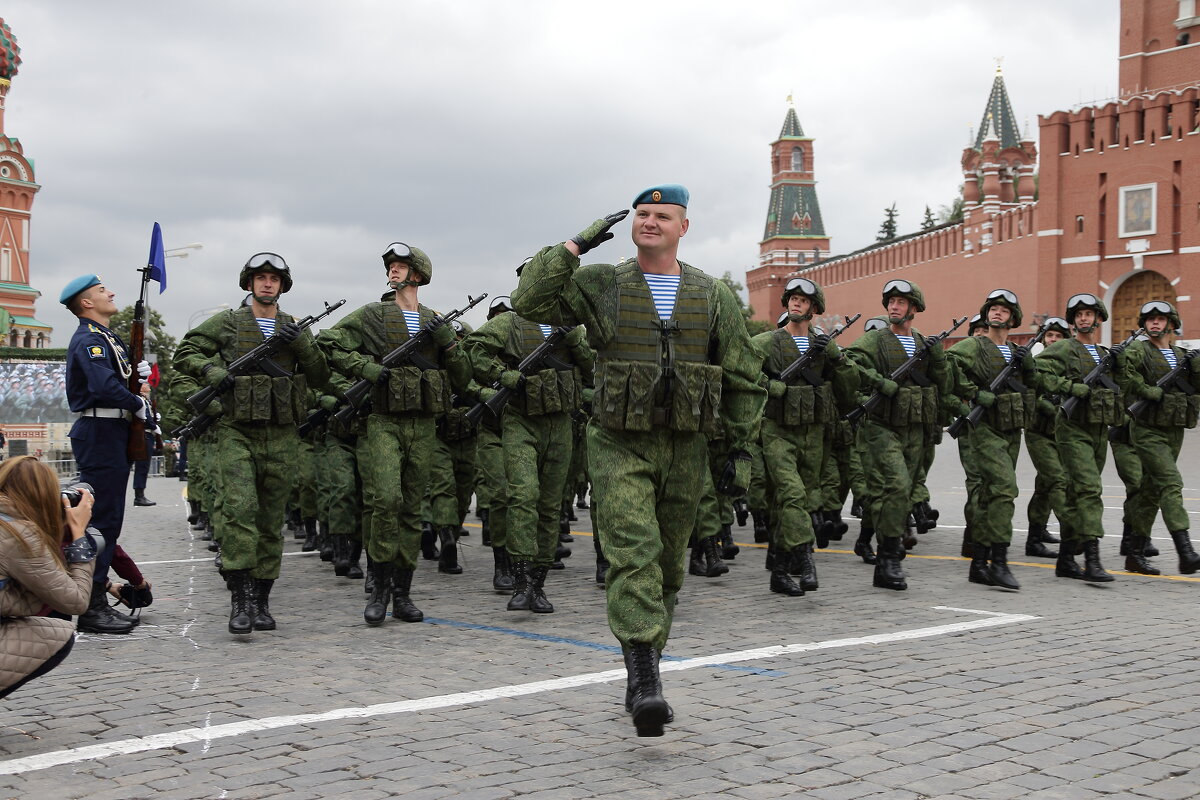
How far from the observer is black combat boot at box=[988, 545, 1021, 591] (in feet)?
29.5

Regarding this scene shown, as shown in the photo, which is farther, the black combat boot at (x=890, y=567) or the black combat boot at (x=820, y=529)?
the black combat boot at (x=820, y=529)

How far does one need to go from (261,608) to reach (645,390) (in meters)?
3.44

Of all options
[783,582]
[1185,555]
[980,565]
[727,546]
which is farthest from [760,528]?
[1185,555]

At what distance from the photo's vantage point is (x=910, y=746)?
471cm

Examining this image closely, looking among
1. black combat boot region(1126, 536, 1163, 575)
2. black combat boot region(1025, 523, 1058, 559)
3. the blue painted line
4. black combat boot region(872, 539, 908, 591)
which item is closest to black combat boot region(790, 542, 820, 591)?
black combat boot region(872, 539, 908, 591)

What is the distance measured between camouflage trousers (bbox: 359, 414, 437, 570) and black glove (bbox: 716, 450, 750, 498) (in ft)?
8.99

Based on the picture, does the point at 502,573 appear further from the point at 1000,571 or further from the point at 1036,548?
the point at 1036,548

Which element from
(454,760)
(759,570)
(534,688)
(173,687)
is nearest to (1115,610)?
(759,570)

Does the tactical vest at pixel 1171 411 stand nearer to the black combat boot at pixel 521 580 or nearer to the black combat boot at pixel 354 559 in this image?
the black combat boot at pixel 521 580

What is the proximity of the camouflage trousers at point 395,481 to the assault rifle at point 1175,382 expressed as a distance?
229 inches

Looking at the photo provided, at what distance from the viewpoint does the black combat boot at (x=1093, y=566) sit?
929 centimetres

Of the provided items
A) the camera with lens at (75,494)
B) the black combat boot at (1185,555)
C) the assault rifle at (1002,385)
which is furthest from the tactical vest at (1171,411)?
the camera with lens at (75,494)

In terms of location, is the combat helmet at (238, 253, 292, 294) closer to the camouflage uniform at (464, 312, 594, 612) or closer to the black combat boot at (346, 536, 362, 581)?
the camouflage uniform at (464, 312, 594, 612)

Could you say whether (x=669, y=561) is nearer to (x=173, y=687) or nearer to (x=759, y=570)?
(x=173, y=687)
